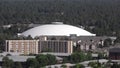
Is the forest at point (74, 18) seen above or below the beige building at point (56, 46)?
above

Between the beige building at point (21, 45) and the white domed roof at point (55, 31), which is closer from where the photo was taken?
the beige building at point (21, 45)

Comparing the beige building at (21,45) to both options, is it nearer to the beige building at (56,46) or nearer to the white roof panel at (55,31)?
the beige building at (56,46)

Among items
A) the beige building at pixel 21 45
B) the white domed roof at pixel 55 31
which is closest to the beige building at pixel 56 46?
the beige building at pixel 21 45

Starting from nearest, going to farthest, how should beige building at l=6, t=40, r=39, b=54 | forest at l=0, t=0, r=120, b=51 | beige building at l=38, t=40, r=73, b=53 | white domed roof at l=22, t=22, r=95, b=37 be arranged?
beige building at l=6, t=40, r=39, b=54 < beige building at l=38, t=40, r=73, b=53 < white domed roof at l=22, t=22, r=95, b=37 < forest at l=0, t=0, r=120, b=51

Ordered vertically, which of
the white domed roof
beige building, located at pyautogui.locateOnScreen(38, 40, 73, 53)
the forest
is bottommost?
beige building, located at pyautogui.locateOnScreen(38, 40, 73, 53)

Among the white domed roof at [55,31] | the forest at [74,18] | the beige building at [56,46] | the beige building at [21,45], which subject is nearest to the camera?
the beige building at [21,45]

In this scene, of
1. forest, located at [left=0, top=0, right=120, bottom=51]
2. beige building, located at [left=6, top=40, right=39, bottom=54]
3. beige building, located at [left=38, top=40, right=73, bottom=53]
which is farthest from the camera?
forest, located at [left=0, top=0, right=120, bottom=51]

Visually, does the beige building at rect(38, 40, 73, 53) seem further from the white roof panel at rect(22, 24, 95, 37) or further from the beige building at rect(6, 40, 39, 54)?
the white roof panel at rect(22, 24, 95, 37)

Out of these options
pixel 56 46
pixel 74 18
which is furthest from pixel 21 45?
pixel 74 18

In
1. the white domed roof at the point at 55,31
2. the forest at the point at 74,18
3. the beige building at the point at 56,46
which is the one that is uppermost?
the forest at the point at 74,18

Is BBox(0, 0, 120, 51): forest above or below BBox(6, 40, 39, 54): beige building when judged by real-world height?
above

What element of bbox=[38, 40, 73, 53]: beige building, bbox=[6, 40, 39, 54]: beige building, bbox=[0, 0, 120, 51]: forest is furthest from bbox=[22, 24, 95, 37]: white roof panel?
bbox=[6, 40, 39, 54]: beige building
